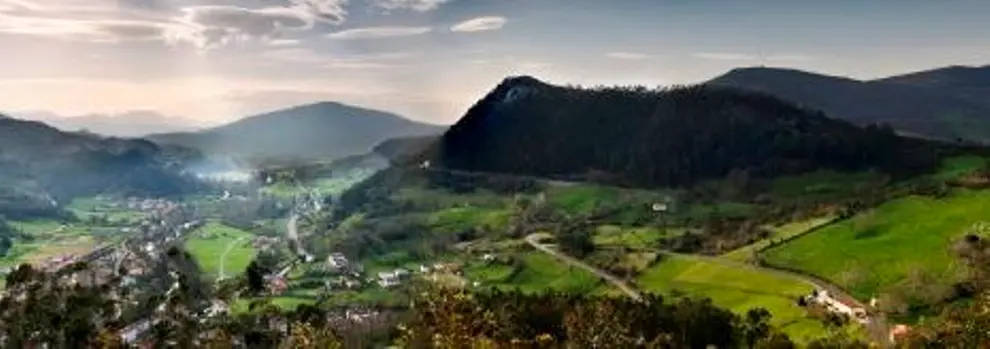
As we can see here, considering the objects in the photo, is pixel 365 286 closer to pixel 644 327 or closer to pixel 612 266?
pixel 612 266

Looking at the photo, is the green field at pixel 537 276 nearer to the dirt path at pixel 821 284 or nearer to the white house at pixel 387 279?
the white house at pixel 387 279

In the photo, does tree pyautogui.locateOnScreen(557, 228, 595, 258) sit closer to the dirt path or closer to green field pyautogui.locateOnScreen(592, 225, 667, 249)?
green field pyautogui.locateOnScreen(592, 225, 667, 249)

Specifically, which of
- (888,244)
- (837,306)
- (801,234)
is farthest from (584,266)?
(837,306)

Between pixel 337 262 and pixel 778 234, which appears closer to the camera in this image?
pixel 778 234

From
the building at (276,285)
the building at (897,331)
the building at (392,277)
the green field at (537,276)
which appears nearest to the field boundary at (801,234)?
the green field at (537,276)

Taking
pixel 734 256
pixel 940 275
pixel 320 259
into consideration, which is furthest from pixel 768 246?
pixel 320 259

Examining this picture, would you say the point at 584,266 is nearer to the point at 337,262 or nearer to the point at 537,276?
the point at 537,276

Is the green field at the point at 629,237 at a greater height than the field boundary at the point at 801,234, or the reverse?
the field boundary at the point at 801,234
